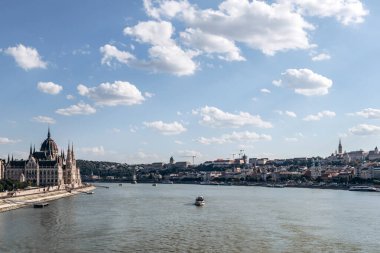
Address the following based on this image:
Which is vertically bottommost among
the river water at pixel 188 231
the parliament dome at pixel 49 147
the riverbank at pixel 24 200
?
the river water at pixel 188 231

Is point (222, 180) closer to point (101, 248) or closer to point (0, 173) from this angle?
point (0, 173)

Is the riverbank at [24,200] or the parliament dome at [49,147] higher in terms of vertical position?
the parliament dome at [49,147]

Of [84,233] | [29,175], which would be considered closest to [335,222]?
[84,233]

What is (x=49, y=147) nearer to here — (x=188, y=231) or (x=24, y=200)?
(x=24, y=200)

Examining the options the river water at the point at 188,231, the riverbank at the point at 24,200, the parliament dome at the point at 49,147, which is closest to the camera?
the river water at the point at 188,231

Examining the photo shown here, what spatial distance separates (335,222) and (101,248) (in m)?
18.1

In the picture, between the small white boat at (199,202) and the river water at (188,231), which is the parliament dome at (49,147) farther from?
the river water at (188,231)

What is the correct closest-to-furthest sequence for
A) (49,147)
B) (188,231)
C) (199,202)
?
(188,231)
(199,202)
(49,147)

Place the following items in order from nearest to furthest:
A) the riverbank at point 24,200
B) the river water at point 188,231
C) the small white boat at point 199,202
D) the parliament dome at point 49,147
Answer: the river water at point 188,231, the riverbank at point 24,200, the small white boat at point 199,202, the parliament dome at point 49,147

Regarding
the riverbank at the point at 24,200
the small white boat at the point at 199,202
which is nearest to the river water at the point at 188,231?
the riverbank at the point at 24,200

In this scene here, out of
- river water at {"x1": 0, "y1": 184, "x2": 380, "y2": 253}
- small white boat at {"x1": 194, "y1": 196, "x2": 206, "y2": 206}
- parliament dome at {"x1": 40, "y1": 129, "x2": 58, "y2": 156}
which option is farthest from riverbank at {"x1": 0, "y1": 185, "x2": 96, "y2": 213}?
parliament dome at {"x1": 40, "y1": 129, "x2": 58, "y2": 156}

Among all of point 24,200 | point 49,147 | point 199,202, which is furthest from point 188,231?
point 49,147

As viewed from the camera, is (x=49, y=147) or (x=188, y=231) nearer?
(x=188, y=231)

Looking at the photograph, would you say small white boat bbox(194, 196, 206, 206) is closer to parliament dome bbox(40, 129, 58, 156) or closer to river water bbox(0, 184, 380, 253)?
river water bbox(0, 184, 380, 253)
